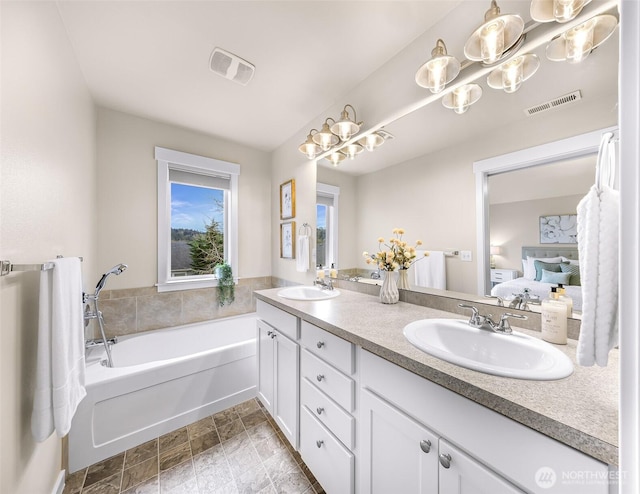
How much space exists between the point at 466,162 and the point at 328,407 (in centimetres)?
138

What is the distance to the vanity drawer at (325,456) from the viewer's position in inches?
42.1

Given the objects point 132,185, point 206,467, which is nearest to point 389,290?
point 206,467

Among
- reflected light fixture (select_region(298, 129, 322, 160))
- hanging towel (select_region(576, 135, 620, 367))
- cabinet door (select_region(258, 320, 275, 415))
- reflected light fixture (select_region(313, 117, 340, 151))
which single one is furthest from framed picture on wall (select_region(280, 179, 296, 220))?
hanging towel (select_region(576, 135, 620, 367))

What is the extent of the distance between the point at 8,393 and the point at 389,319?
1467mm

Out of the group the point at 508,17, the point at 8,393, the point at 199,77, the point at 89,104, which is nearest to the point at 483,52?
the point at 508,17

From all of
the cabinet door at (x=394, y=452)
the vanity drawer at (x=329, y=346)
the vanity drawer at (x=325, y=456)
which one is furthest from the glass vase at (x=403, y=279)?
the vanity drawer at (x=325, y=456)

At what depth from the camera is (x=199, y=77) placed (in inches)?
69.9

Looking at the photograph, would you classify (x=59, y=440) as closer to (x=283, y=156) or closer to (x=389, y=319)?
(x=389, y=319)

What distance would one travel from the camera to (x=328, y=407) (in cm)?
117

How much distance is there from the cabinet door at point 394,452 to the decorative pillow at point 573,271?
825 mm

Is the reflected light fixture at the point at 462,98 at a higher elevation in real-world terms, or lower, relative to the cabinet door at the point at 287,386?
higher

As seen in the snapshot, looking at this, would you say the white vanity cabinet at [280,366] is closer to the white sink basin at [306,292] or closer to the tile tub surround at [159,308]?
the white sink basin at [306,292]

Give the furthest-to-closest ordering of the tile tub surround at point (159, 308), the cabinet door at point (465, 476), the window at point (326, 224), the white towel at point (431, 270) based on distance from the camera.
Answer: the tile tub surround at point (159, 308) < the window at point (326, 224) < the white towel at point (431, 270) < the cabinet door at point (465, 476)

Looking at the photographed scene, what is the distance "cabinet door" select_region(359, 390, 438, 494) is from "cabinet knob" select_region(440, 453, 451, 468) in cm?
2
